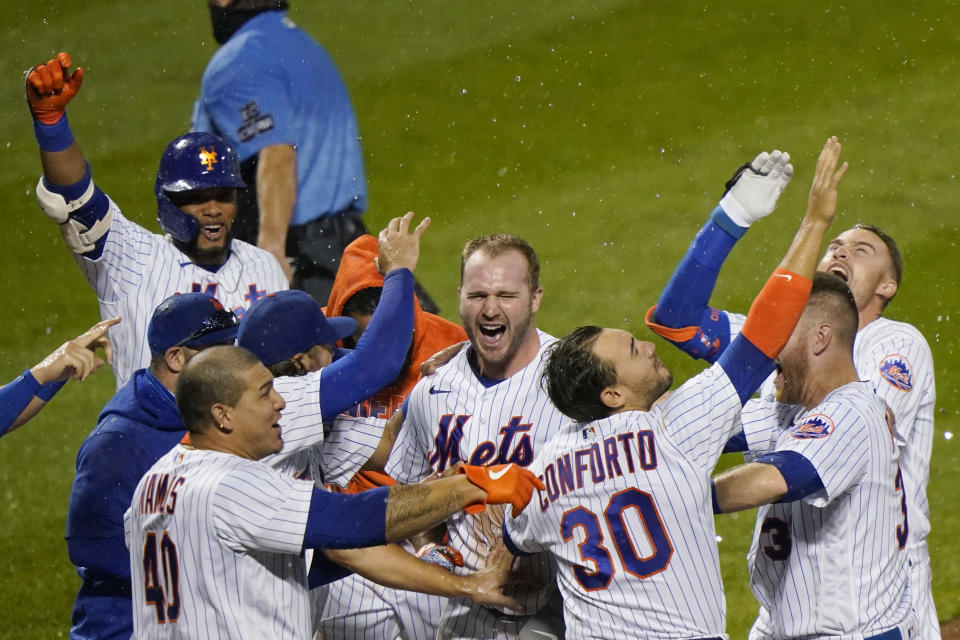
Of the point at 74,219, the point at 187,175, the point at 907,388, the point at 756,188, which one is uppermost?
the point at 187,175

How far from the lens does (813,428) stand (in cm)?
324

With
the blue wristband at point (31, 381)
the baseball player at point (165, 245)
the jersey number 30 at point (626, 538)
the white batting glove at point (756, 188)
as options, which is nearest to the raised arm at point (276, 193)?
the baseball player at point (165, 245)

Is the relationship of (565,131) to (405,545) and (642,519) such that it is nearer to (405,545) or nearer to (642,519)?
(405,545)

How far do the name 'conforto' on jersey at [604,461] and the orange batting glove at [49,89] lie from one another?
2.67 m

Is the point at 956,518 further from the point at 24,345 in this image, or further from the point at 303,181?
the point at 24,345

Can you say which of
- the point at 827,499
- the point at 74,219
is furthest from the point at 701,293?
the point at 74,219

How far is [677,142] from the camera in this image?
986 cm

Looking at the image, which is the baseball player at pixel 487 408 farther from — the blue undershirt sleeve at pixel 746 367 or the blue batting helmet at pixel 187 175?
the blue batting helmet at pixel 187 175

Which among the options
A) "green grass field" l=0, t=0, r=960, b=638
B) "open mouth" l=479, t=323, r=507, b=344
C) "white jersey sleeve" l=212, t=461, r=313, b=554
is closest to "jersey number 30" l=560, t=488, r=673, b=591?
"white jersey sleeve" l=212, t=461, r=313, b=554

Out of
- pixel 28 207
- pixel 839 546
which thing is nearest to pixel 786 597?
pixel 839 546

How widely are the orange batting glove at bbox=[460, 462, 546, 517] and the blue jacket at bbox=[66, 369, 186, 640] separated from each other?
45.3 inches

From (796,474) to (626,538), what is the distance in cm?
50

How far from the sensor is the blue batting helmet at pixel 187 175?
5.01 metres

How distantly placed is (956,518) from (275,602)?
179 inches
